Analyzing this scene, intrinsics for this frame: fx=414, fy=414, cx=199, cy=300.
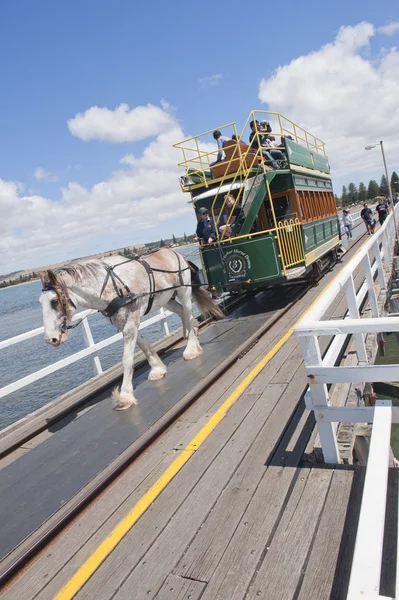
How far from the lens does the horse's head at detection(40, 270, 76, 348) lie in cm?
482

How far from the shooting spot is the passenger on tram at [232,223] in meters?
9.38

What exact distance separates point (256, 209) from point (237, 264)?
50.9 inches

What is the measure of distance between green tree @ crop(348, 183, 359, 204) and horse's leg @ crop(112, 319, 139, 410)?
146922mm

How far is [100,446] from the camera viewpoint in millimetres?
4285

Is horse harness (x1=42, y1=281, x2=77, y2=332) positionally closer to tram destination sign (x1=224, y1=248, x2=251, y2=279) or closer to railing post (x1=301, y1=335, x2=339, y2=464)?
railing post (x1=301, y1=335, x2=339, y2=464)

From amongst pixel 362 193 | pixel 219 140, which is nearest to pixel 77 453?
pixel 219 140

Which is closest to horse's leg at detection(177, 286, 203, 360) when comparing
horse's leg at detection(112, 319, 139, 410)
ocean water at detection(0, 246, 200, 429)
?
horse's leg at detection(112, 319, 139, 410)

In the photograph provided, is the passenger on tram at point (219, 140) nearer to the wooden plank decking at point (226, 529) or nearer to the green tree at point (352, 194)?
the wooden plank decking at point (226, 529)

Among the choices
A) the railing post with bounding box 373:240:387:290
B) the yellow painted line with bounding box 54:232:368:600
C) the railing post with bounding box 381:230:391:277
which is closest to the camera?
the yellow painted line with bounding box 54:232:368:600

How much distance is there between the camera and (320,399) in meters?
3.16

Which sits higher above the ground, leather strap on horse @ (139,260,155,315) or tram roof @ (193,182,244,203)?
tram roof @ (193,182,244,203)

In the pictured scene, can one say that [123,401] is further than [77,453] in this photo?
Yes

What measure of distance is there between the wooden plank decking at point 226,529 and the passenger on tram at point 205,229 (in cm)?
630

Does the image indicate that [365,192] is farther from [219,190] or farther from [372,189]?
[219,190]
